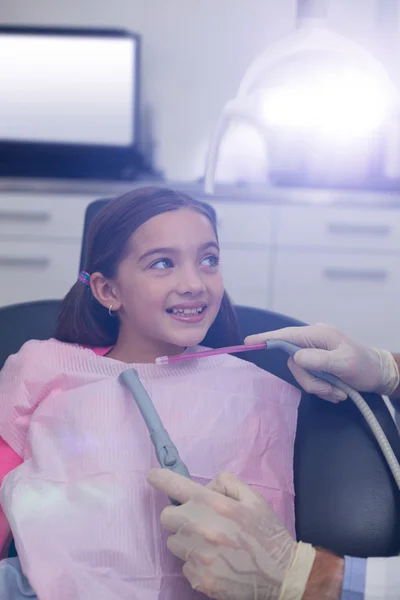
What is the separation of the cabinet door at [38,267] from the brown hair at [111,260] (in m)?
0.64

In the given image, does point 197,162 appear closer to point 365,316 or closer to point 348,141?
point 348,141

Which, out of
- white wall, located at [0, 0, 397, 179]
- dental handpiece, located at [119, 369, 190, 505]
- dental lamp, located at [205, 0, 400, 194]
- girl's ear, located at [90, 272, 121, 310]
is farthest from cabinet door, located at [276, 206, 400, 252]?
dental handpiece, located at [119, 369, 190, 505]

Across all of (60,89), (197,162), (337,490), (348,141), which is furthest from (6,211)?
(337,490)

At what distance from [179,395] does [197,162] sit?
110 centimetres

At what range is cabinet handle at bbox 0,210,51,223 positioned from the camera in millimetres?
1447

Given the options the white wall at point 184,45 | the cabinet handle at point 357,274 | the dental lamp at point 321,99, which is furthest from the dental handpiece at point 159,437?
the white wall at point 184,45

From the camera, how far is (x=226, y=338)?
0.86 meters

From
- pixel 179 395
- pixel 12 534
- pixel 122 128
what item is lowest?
pixel 12 534

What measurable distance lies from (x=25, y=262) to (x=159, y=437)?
3.09ft

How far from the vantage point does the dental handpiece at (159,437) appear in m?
0.61

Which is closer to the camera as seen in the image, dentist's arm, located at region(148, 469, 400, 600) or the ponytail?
dentist's arm, located at region(148, 469, 400, 600)

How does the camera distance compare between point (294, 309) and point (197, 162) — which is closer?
point (294, 309)

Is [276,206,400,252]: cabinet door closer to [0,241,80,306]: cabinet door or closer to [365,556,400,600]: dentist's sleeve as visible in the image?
[0,241,80,306]: cabinet door

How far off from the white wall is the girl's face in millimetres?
1027
